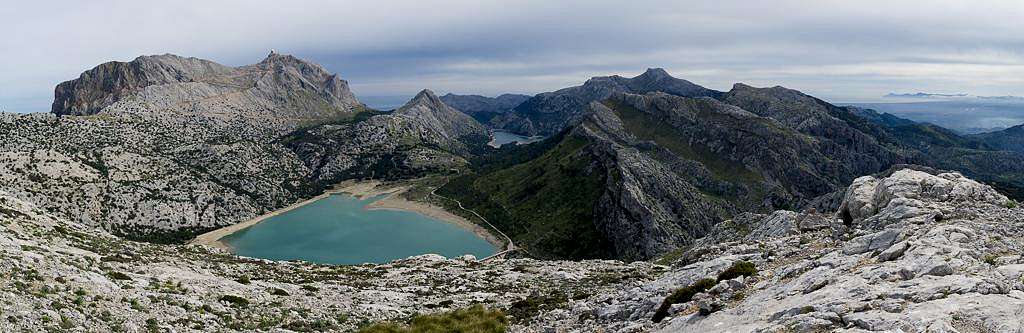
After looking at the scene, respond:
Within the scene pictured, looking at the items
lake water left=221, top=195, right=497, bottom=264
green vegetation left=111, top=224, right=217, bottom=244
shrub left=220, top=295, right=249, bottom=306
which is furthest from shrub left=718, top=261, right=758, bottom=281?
green vegetation left=111, top=224, right=217, bottom=244

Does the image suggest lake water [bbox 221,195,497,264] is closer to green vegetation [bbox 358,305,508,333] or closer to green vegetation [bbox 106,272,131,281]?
green vegetation [bbox 106,272,131,281]

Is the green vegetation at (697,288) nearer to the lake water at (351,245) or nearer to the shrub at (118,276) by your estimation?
the shrub at (118,276)

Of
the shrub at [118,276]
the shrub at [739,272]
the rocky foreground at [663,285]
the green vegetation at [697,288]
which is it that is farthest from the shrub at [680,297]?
the shrub at [118,276]

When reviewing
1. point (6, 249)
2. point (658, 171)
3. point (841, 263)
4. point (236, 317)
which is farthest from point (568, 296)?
point (658, 171)

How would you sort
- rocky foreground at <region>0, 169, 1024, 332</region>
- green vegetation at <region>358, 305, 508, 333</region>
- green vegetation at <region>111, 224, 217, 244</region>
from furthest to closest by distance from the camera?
green vegetation at <region>111, 224, 217, 244</region> < green vegetation at <region>358, 305, 508, 333</region> < rocky foreground at <region>0, 169, 1024, 332</region>

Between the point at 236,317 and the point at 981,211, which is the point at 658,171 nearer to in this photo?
the point at 981,211

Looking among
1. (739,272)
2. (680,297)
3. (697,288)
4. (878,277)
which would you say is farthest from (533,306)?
(878,277)
